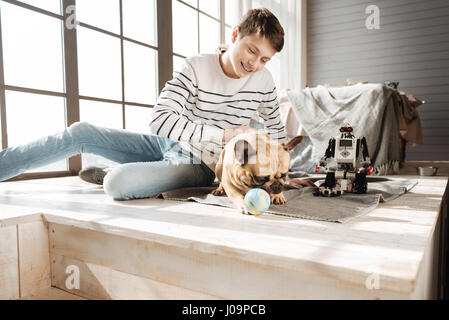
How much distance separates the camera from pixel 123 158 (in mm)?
1611

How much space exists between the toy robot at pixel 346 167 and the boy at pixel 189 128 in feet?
1.05

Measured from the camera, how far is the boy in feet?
4.01

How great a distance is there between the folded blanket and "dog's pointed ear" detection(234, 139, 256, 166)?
5.21 ft

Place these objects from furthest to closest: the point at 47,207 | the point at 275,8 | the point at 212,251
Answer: the point at 275,8
the point at 47,207
the point at 212,251

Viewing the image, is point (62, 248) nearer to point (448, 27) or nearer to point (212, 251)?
point (212, 251)

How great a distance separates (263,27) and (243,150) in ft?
1.53

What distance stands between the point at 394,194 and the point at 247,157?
2.40ft

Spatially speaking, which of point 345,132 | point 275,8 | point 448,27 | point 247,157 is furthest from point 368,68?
point 247,157

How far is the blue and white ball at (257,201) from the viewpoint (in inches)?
38.8

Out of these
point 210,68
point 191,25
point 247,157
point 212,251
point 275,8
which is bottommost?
point 212,251

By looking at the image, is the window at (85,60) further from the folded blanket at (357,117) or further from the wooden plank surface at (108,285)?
the folded blanket at (357,117)

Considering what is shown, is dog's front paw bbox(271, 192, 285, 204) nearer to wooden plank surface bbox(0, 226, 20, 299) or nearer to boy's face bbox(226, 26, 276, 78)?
boy's face bbox(226, 26, 276, 78)

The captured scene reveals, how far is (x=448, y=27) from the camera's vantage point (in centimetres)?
386

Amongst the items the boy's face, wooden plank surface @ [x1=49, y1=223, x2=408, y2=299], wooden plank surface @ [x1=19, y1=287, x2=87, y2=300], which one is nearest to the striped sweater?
the boy's face
